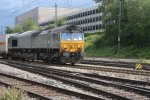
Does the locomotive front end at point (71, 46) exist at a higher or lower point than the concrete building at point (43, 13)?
lower

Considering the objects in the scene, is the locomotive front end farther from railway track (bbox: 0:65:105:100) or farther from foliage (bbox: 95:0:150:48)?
foliage (bbox: 95:0:150:48)

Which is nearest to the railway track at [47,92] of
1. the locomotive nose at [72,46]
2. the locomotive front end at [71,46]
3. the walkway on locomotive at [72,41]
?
→ the locomotive front end at [71,46]

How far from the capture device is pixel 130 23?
61.7m

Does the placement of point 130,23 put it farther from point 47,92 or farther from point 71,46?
point 47,92

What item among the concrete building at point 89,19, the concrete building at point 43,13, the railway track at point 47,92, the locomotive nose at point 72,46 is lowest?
the railway track at point 47,92

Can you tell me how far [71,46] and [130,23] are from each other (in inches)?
1168

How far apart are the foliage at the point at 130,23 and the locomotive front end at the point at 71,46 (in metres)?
25.0

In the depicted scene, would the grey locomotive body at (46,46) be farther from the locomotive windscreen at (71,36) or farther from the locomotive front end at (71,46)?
the locomotive windscreen at (71,36)

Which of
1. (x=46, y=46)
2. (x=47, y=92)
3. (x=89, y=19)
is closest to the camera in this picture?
(x=47, y=92)

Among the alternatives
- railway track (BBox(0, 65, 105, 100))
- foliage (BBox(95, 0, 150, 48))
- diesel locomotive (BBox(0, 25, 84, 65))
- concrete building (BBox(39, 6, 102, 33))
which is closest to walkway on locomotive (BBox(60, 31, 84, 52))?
diesel locomotive (BBox(0, 25, 84, 65))

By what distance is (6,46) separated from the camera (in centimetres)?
5016

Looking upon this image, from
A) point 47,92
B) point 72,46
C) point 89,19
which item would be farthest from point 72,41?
point 89,19

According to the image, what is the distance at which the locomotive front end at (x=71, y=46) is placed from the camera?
3309 centimetres

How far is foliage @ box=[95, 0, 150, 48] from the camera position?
58219mm
